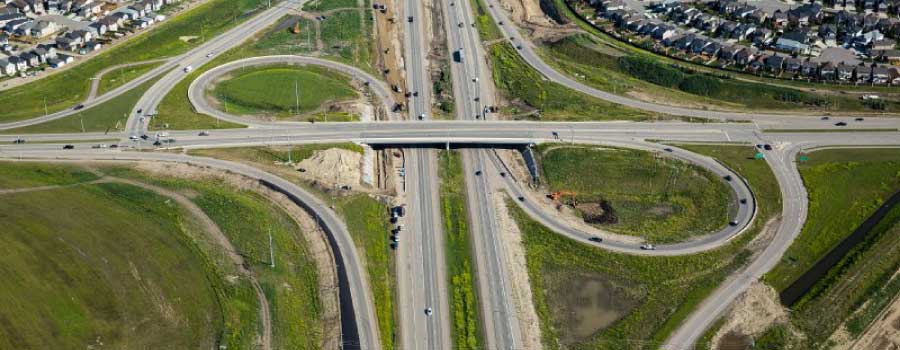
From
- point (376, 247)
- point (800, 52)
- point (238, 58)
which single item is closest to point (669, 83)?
point (800, 52)

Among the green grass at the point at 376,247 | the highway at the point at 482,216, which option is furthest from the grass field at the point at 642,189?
the green grass at the point at 376,247

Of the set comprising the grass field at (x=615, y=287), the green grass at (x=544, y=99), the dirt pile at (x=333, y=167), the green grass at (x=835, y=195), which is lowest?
the grass field at (x=615, y=287)

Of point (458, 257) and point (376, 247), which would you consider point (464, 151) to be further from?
point (376, 247)

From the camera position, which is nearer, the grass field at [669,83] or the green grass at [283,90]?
the green grass at [283,90]

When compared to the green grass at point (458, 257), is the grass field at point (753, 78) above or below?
above

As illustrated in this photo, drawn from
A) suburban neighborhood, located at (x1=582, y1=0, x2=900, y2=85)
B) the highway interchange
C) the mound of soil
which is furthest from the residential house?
suburban neighborhood, located at (x1=582, y1=0, x2=900, y2=85)

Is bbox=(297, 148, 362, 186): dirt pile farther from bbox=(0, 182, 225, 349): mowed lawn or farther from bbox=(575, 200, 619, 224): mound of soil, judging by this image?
bbox=(575, 200, 619, 224): mound of soil

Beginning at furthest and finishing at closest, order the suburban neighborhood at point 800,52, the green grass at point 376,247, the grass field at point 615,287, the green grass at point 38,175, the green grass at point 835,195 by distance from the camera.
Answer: the suburban neighborhood at point 800,52
the green grass at point 38,175
the green grass at point 835,195
the grass field at point 615,287
the green grass at point 376,247

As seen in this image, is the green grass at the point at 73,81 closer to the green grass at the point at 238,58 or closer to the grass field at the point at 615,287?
the green grass at the point at 238,58

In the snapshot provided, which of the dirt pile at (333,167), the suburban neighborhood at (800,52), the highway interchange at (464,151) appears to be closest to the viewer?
the highway interchange at (464,151)
